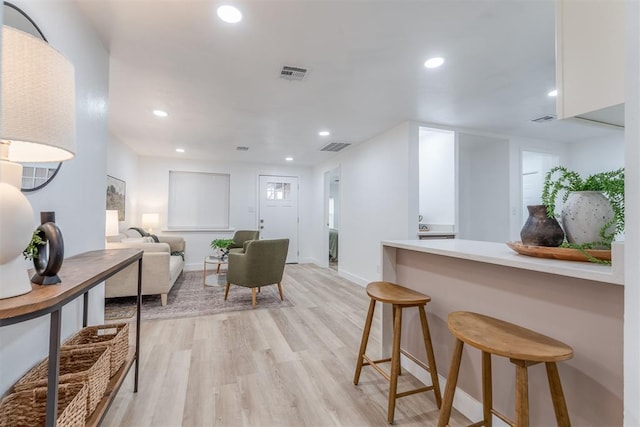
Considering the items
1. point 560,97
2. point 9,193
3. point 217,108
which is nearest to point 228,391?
point 9,193

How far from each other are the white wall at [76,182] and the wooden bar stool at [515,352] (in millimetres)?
1726

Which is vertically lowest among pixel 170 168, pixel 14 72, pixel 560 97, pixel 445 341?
pixel 445 341

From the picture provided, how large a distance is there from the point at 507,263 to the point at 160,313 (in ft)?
11.0

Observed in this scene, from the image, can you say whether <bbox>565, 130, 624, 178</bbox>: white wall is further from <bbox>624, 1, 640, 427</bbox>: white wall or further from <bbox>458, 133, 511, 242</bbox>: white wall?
<bbox>624, 1, 640, 427</bbox>: white wall

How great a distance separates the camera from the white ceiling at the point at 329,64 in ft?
5.51

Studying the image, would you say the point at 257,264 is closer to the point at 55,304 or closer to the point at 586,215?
the point at 55,304

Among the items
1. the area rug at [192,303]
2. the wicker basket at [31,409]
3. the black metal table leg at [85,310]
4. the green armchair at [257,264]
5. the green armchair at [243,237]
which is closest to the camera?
the wicker basket at [31,409]

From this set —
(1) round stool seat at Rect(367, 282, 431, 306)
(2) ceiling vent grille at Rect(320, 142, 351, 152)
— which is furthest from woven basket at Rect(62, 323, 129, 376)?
(2) ceiling vent grille at Rect(320, 142, 351, 152)

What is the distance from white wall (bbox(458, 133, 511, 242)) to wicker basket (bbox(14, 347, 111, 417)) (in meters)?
4.45

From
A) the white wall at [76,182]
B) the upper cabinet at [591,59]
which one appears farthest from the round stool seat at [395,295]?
the white wall at [76,182]

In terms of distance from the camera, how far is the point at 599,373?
3.33ft

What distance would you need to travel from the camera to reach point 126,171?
15.4ft

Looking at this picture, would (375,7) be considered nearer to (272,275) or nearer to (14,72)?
Result: (14,72)

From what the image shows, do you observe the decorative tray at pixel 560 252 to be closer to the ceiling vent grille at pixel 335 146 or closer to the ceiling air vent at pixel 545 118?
the ceiling air vent at pixel 545 118
